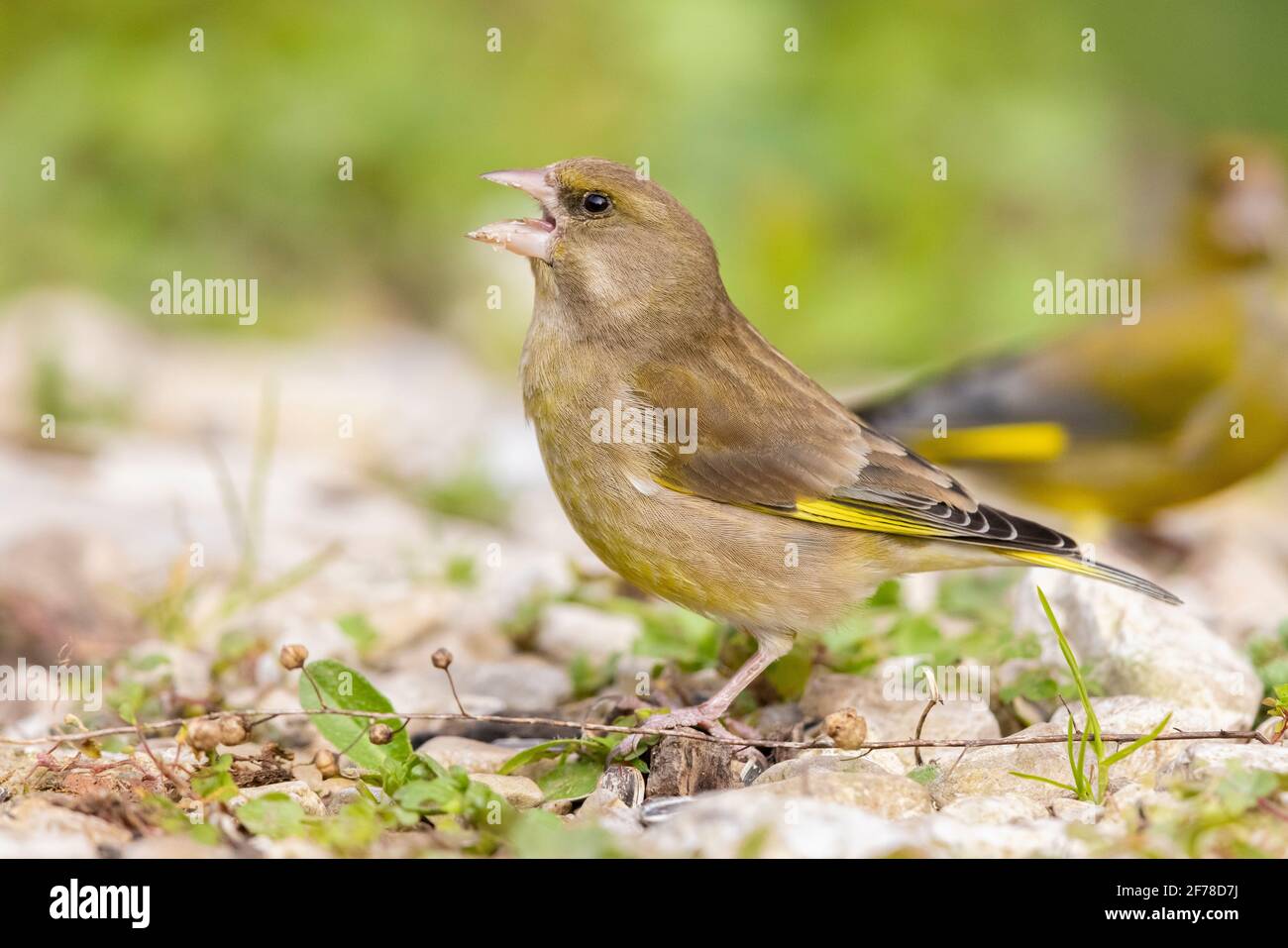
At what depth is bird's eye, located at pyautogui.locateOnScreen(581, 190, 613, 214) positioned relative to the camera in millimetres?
4359

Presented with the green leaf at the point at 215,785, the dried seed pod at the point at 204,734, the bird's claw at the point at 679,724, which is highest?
the dried seed pod at the point at 204,734

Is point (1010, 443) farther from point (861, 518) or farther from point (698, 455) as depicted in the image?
point (698, 455)

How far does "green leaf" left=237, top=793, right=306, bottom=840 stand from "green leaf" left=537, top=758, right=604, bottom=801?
0.69m

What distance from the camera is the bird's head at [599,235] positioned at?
4.35 m

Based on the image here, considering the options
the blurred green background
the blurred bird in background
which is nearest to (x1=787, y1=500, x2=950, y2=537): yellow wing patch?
the blurred bird in background

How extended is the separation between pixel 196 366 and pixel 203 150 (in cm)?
191

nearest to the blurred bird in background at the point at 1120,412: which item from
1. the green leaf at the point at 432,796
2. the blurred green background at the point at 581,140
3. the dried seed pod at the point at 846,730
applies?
the blurred green background at the point at 581,140

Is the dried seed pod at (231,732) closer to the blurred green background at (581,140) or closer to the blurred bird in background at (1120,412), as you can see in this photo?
the blurred bird in background at (1120,412)

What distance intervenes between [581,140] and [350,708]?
6.73 meters

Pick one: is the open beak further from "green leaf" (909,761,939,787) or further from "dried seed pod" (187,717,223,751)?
"green leaf" (909,761,939,787)

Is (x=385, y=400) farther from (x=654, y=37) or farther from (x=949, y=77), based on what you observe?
(x=949, y=77)
